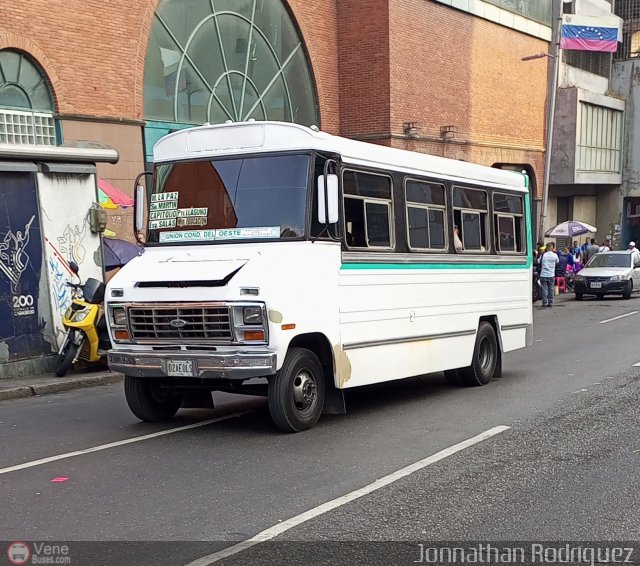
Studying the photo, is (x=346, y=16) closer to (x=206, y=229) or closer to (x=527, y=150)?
(x=527, y=150)

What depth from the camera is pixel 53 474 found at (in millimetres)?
6879

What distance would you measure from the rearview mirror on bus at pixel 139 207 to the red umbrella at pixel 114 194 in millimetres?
7932

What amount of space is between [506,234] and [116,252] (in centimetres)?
700

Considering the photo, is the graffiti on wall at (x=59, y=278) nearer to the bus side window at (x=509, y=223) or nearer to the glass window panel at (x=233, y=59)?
the bus side window at (x=509, y=223)

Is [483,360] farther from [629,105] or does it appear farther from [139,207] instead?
[629,105]

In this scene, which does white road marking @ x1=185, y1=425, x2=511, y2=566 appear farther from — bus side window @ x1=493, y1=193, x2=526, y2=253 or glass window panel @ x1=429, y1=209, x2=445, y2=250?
bus side window @ x1=493, y1=193, x2=526, y2=253

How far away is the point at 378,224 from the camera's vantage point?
9.38m

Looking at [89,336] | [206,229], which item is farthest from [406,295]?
[89,336]

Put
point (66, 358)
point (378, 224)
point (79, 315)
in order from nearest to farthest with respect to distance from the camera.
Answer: point (378, 224), point (66, 358), point (79, 315)

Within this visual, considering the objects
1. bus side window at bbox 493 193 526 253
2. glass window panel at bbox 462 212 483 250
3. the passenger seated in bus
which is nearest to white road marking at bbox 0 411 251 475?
the passenger seated in bus

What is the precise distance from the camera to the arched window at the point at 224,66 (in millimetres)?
19641

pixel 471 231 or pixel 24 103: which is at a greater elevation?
pixel 24 103

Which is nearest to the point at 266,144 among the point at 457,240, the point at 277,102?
the point at 457,240

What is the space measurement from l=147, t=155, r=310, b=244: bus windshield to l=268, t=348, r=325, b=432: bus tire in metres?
1.22
